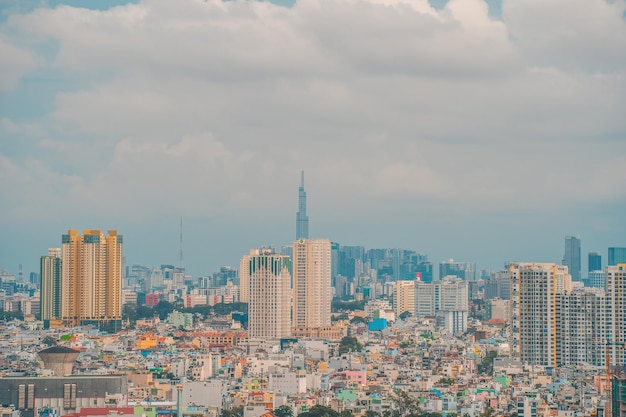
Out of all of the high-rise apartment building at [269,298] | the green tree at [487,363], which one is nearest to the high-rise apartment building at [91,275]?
the high-rise apartment building at [269,298]

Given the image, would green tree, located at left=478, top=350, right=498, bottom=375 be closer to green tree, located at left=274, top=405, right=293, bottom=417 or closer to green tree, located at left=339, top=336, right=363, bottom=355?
green tree, located at left=339, top=336, right=363, bottom=355

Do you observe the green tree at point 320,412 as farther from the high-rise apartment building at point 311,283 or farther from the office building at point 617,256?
the office building at point 617,256

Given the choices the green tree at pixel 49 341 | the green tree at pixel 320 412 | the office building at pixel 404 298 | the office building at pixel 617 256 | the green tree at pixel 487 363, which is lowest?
the green tree at pixel 320 412

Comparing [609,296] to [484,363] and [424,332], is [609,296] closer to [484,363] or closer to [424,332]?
[484,363]

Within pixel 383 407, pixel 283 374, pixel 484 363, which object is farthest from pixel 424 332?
pixel 383 407

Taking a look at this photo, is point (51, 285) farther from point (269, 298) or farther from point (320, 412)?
point (320, 412)

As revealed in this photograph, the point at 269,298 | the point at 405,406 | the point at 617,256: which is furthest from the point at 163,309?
the point at 405,406

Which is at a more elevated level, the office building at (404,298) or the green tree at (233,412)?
the office building at (404,298)

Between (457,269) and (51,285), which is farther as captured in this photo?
(457,269)
